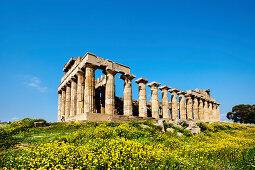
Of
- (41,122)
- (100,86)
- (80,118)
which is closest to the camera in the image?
(41,122)

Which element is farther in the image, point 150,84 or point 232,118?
point 232,118

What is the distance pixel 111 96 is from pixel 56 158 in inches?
737

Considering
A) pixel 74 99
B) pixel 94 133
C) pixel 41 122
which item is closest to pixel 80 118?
pixel 41 122

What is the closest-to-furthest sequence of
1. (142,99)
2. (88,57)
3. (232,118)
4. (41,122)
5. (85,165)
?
(85,165) → (41,122) → (88,57) → (142,99) → (232,118)

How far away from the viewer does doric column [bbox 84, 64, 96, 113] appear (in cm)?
2239

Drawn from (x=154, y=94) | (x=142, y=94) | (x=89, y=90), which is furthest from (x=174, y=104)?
(x=89, y=90)

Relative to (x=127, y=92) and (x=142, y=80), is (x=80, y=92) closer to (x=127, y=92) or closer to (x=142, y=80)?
(x=127, y=92)

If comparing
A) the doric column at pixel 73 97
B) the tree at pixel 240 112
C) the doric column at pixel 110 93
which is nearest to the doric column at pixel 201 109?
the doric column at pixel 110 93

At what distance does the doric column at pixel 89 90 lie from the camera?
2239 cm

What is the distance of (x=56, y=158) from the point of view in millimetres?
5648

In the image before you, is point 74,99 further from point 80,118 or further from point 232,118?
point 232,118

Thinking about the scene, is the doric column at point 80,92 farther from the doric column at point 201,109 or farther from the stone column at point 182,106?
the doric column at point 201,109

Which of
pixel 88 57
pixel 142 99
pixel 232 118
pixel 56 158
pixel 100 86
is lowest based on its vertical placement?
pixel 232 118

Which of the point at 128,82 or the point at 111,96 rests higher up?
the point at 128,82
